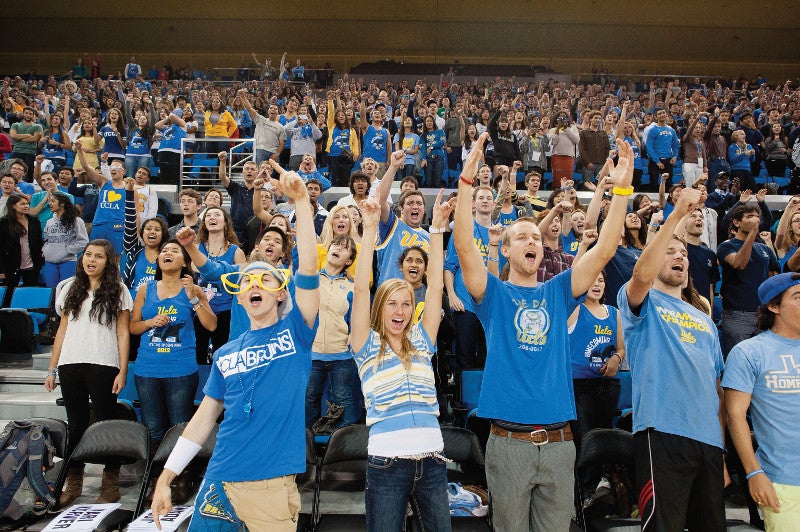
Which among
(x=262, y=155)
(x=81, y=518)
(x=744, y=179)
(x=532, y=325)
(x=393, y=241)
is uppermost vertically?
(x=262, y=155)

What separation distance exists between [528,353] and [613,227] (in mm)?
694

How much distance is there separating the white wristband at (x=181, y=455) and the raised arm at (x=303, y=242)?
2.45 ft

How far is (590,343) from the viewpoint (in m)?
4.75

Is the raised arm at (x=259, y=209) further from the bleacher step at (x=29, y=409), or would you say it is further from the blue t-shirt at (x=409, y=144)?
the blue t-shirt at (x=409, y=144)

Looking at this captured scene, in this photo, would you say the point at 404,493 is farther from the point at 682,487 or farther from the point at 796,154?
the point at 796,154

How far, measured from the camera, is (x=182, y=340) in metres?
4.83

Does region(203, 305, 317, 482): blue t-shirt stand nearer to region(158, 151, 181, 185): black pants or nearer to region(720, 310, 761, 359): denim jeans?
region(720, 310, 761, 359): denim jeans

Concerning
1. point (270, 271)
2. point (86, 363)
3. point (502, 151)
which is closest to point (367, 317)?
point (270, 271)

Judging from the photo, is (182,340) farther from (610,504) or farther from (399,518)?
(610,504)

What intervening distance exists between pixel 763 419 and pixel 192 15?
92.7ft

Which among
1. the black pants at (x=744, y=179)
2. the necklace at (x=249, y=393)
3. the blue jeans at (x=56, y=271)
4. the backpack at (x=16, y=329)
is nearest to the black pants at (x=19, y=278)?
the blue jeans at (x=56, y=271)

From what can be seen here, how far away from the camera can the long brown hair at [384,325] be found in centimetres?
317

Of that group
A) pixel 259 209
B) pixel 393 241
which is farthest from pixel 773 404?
pixel 259 209

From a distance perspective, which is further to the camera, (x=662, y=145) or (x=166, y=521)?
(x=662, y=145)
